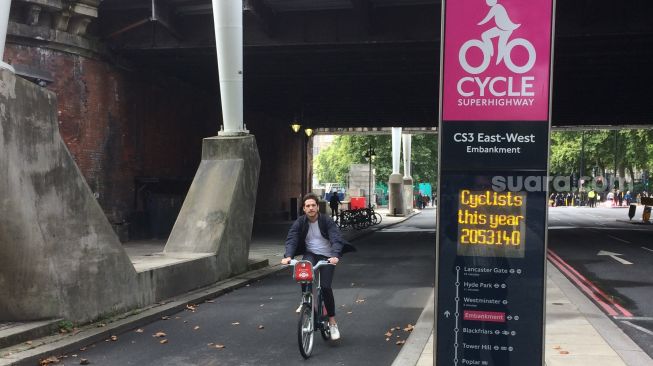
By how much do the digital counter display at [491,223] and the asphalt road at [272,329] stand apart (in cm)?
240

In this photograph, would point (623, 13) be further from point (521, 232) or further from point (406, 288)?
point (521, 232)

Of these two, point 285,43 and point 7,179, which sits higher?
point 285,43

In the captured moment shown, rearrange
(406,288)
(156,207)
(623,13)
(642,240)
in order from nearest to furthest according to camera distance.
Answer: (406,288) < (623,13) < (156,207) < (642,240)

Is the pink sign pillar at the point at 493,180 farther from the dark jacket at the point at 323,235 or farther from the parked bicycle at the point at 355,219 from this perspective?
the parked bicycle at the point at 355,219

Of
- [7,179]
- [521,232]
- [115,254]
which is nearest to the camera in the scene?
[521,232]

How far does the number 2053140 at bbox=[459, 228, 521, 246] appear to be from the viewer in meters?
4.25

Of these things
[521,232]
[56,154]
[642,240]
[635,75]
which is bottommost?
[642,240]

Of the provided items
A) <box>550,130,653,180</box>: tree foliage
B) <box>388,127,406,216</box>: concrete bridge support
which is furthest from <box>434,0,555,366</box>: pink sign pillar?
<box>550,130,653,180</box>: tree foliage

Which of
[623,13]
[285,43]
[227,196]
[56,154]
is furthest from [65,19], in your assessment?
[623,13]

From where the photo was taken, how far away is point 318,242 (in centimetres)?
677

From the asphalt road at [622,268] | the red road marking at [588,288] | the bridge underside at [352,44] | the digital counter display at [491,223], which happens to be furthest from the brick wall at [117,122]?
the digital counter display at [491,223]

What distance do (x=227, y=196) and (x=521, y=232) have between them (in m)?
8.23

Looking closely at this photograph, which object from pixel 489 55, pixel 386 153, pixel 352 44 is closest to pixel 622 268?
pixel 352 44

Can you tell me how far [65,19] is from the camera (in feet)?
50.8
